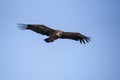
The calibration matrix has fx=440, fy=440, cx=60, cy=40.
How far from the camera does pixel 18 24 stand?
83.3 ft

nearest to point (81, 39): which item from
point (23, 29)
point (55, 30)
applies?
point (55, 30)

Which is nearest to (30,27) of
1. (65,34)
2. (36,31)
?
(36,31)

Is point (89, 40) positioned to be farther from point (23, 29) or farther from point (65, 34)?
point (23, 29)

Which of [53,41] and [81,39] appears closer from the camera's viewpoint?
[53,41]

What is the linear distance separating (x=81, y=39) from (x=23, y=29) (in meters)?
4.16

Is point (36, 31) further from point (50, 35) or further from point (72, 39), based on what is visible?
point (72, 39)

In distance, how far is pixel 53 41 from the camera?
85.1 feet

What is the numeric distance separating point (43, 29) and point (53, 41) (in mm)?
980

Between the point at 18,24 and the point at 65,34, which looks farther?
the point at 65,34

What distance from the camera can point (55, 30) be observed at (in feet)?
86.2

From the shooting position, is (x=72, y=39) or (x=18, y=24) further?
(x=72, y=39)

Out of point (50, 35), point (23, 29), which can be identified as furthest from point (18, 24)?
point (50, 35)

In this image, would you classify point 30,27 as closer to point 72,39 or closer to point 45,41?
point 45,41

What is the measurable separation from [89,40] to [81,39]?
566 millimetres
